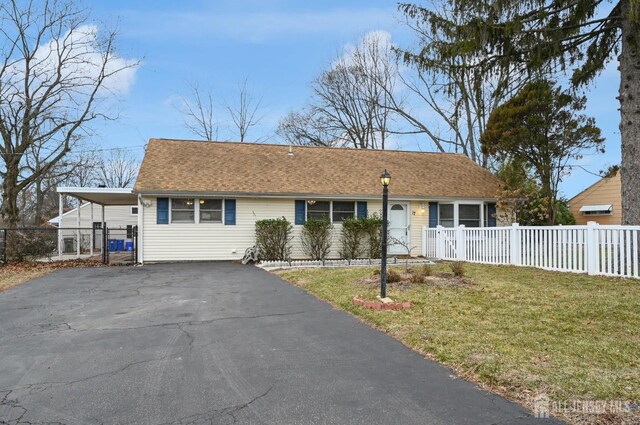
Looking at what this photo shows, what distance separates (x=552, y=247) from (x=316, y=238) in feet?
23.7

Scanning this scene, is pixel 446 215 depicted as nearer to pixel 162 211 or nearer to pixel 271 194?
pixel 271 194

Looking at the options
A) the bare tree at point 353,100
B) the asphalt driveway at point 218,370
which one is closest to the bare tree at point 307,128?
the bare tree at point 353,100

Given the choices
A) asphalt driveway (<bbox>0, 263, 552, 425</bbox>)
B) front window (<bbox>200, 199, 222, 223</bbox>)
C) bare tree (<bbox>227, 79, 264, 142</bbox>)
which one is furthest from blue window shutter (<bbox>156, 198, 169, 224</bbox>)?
bare tree (<bbox>227, 79, 264, 142</bbox>)

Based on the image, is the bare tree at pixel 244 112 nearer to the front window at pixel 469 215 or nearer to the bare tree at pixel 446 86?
the bare tree at pixel 446 86

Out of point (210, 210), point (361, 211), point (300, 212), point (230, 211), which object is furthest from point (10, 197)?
point (361, 211)

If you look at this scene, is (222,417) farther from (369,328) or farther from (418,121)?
(418,121)

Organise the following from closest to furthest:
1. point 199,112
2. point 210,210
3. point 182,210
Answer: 1. point 182,210
2. point 210,210
3. point 199,112

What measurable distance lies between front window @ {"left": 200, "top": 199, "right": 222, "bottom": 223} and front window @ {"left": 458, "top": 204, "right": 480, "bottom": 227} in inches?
360

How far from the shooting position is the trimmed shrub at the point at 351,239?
49.1ft

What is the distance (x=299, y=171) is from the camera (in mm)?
16578

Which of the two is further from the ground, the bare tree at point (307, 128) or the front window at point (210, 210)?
the bare tree at point (307, 128)

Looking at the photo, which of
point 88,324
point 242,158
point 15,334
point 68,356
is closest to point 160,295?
point 88,324

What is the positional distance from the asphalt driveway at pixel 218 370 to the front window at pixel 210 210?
7202 millimetres

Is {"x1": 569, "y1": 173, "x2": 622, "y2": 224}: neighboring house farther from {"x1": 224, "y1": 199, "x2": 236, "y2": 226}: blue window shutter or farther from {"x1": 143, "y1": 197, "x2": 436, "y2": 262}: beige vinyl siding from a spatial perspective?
{"x1": 224, "y1": 199, "x2": 236, "y2": 226}: blue window shutter
